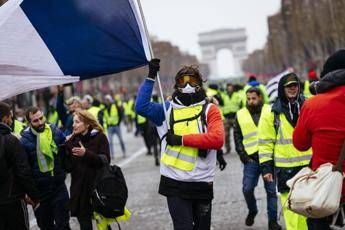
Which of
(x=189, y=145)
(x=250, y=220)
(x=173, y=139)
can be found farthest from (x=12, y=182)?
(x=250, y=220)

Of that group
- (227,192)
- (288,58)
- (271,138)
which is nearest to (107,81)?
(288,58)

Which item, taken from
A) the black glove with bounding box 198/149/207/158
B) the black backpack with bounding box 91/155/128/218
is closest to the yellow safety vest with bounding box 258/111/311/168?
the black glove with bounding box 198/149/207/158

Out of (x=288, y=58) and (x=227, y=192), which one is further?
(x=288, y=58)

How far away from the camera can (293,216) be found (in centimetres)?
671

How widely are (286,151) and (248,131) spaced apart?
7.23ft

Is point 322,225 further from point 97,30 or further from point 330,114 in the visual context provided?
point 97,30

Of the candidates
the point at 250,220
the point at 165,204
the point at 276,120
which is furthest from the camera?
the point at 165,204

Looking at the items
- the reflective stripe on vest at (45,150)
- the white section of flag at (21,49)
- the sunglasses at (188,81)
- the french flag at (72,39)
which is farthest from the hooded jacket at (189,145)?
the reflective stripe on vest at (45,150)

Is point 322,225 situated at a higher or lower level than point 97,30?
lower

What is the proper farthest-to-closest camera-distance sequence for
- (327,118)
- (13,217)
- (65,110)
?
1. (65,110)
2. (13,217)
3. (327,118)

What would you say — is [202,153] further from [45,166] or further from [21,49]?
[45,166]

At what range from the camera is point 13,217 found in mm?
6348

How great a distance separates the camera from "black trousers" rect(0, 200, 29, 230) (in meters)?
6.31

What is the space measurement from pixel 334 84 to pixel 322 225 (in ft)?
3.03
